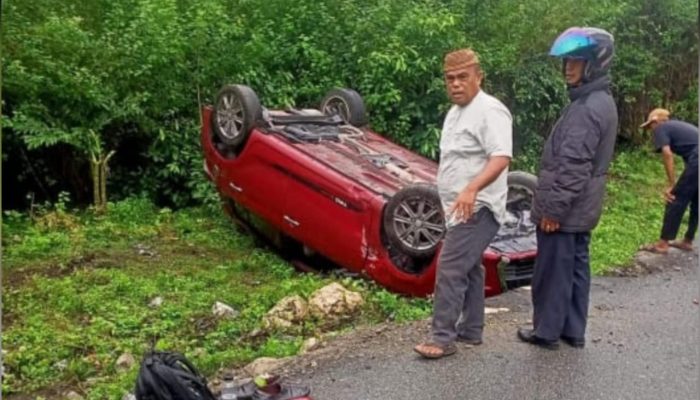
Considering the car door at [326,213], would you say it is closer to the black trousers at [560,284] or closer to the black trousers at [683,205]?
the black trousers at [560,284]

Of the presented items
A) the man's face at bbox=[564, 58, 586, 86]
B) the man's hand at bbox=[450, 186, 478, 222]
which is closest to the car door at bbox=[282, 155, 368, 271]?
the man's hand at bbox=[450, 186, 478, 222]

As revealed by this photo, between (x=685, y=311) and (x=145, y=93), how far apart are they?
20.6ft

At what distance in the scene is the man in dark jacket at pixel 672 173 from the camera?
957 centimetres

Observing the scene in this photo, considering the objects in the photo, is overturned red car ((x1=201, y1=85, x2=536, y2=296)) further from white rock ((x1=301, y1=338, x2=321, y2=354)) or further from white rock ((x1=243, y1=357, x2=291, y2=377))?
white rock ((x1=243, y1=357, x2=291, y2=377))

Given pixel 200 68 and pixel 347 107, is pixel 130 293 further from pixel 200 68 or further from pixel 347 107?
pixel 200 68

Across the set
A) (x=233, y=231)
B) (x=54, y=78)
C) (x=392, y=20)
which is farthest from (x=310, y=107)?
(x=54, y=78)

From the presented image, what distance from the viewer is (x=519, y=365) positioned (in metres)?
5.40

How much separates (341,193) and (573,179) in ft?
9.35

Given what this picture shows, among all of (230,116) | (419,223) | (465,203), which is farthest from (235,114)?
(465,203)

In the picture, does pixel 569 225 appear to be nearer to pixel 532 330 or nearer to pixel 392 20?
pixel 532 330

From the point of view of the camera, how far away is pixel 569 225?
5.36 meters

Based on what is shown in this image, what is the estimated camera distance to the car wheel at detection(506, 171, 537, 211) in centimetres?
795

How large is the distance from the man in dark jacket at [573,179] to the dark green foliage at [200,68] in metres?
5.52

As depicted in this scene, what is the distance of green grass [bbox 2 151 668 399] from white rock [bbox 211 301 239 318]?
0.22 feet
